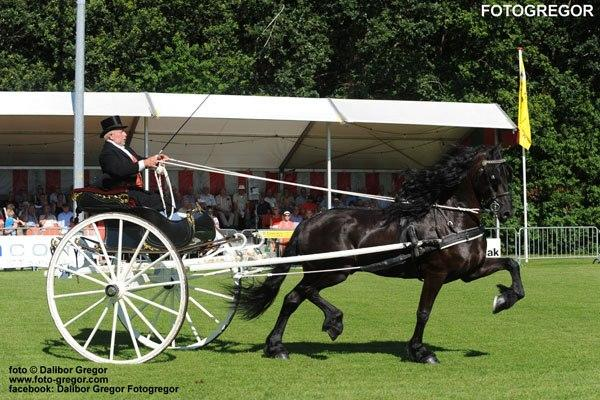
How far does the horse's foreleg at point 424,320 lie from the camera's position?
966cm

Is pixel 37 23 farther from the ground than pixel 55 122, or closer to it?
farther from the ground

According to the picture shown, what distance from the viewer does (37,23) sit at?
33.9m

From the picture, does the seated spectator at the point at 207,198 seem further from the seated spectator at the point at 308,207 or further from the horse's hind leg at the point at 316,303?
the horse's hind leg at the point at 316,303

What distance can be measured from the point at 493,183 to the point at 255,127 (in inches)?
618

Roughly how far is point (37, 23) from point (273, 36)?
758cm

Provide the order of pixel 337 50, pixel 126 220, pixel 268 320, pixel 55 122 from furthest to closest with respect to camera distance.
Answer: pixel 337 50 < pixel 55 122 < pixel 268 320 < pixel 126 220

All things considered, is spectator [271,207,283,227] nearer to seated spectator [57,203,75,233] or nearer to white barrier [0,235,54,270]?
seated spectator [57,203,75,233]

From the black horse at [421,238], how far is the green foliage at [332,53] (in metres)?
22.7

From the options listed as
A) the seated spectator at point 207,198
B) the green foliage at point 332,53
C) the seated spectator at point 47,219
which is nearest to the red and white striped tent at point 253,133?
the seated spectator at point 207,198

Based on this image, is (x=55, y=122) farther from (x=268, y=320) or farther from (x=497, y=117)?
(x=268, y=320)

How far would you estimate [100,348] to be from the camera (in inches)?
404

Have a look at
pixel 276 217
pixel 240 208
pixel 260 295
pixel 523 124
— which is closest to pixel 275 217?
pixel 276 217

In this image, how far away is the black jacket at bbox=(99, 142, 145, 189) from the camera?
31.4ft

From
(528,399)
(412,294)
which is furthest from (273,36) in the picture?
(528,399)
